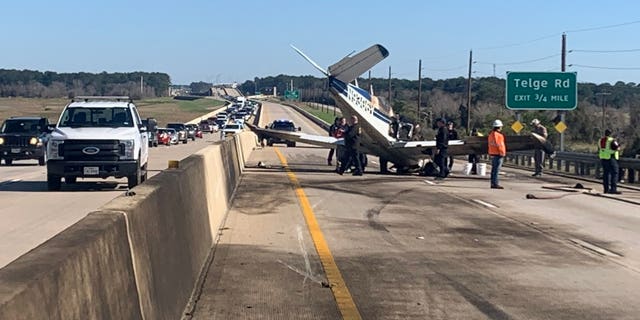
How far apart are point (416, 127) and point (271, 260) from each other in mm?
22935

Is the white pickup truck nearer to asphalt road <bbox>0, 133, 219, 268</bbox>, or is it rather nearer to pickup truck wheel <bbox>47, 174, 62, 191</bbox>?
pickup truck wheel <bbox>47, 174, 62, 191</bbox>

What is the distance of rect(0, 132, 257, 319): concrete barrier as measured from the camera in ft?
13.7

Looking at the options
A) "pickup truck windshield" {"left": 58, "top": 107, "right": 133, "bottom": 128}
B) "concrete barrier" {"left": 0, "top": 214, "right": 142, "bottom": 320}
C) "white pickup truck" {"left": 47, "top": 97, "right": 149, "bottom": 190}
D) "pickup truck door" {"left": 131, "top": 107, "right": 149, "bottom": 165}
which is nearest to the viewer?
"concrete barrier" {"left": 0, "top": 214, "right": 142, "bottom": 320}

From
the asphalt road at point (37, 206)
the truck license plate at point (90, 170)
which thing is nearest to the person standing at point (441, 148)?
the asphalt road at point (37, 206)

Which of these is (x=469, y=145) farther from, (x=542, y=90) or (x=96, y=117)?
(x=96, y=117)

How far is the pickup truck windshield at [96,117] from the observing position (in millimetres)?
22656

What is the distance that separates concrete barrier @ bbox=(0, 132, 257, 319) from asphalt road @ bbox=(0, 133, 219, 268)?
3.06m

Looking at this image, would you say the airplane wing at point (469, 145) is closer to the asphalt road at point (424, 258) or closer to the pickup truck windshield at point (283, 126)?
the asphalt road at point (424, 258)

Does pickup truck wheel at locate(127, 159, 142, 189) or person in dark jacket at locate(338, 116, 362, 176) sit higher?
person in dark jacket at locate(338, 116, 362, 176)

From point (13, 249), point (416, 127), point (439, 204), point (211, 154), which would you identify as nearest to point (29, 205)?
point (211, 154)

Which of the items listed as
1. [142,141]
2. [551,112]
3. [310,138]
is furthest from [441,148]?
[551,112]

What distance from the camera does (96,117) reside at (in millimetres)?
22891

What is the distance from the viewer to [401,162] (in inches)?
1253

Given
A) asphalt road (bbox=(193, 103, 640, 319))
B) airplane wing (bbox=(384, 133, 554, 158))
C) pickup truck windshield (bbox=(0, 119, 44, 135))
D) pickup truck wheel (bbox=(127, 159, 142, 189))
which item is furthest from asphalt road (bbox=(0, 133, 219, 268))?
airplane wing (bbox=(384, 133, 554, 158))
